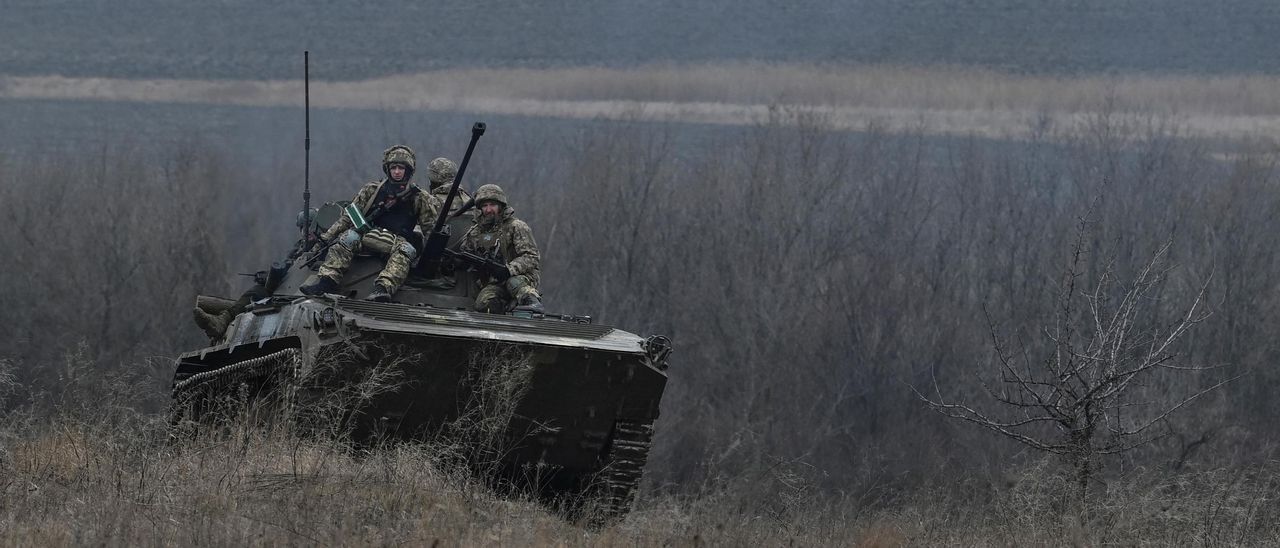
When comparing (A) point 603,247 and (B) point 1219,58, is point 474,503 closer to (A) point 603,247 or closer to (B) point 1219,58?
(A) point 603,247

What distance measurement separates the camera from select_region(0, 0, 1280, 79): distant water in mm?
50125

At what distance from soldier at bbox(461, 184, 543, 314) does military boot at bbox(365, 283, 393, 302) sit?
0.67 meters

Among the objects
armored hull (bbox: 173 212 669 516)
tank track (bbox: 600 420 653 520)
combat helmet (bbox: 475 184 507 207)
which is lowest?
tank track (bbox: 600 420 653 520)

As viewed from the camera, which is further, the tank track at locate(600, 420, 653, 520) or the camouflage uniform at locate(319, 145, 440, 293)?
the camouflage uniform at locate(319, 145, 440, 293)

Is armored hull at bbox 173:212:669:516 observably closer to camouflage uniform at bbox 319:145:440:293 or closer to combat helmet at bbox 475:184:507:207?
camouflage uniform at bbox 319:145:440:293

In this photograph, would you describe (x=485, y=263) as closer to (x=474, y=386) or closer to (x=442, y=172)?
(x=442, y=172)

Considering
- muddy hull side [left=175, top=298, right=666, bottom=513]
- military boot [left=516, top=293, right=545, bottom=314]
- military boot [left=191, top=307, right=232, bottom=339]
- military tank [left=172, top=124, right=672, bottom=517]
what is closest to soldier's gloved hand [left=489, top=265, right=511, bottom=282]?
military boot [left=516, top=293, right=545, bottom=314]

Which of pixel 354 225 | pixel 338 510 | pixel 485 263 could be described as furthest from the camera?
pixel 354 225

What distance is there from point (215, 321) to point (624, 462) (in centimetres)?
448

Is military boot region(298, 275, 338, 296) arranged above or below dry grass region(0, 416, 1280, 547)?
above

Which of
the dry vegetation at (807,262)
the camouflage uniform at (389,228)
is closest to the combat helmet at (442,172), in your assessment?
the camouflage uniform at (389,228)

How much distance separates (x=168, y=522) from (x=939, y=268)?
1392 inches

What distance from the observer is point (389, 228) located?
14477mm

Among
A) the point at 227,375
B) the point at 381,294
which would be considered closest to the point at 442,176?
the point at 381,294
